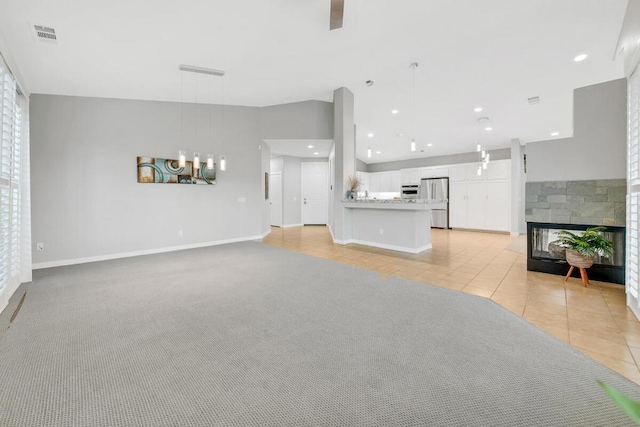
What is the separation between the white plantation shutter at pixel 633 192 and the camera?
2.33 meters

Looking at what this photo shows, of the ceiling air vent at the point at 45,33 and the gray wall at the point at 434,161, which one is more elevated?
the ceiling air vent at the point at 45,33

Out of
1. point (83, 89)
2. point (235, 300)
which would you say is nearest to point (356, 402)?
point (235, 300)

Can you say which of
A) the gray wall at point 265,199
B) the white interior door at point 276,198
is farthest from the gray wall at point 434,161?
the gray wall at point 265,199

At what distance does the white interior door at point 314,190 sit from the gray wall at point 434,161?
2.22 meters

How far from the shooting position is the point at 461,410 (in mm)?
1392

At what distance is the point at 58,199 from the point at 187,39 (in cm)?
341

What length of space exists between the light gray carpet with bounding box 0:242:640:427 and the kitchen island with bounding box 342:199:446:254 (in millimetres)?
2268

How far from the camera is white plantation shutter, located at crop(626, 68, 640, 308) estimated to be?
2332 mm

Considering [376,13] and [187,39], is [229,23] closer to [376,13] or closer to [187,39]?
[187,39]

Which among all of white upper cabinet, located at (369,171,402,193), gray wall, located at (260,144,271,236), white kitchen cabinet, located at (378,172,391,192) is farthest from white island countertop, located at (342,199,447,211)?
white kitchen cabinet, located at (378,172,391,192)

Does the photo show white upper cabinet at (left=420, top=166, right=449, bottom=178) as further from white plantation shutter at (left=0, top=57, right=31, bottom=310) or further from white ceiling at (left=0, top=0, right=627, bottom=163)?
white plantation shutter at (left=0, top=57, right=31, bottom=310)

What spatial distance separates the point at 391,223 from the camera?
5508 millimetres

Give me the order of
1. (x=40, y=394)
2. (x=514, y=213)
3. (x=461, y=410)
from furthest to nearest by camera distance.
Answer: (x=514, y=213), (x=40, y=394), (x=461, y=410)

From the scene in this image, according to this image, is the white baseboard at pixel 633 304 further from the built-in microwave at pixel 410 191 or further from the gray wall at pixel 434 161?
the built-in microwave at pixel 410 191
